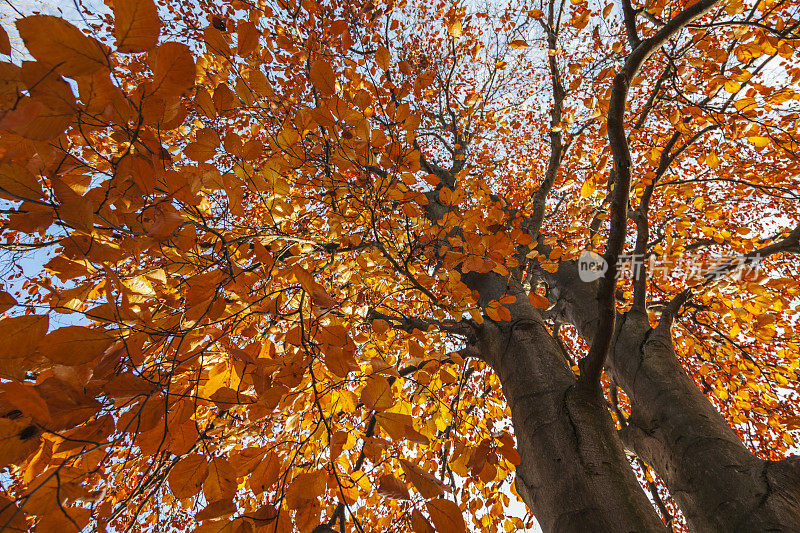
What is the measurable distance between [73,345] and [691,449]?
2930mm

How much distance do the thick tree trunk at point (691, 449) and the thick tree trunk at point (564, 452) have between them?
1.47 feet

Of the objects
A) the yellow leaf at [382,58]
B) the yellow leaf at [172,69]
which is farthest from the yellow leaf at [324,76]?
A: the yellow leaf at [172,69]

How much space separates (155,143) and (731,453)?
327 cm

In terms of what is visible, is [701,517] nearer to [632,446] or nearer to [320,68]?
[632,446]

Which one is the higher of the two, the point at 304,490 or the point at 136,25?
the point at 136,25

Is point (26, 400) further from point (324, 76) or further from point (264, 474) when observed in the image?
point (324, 76)

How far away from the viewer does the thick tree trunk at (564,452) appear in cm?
131

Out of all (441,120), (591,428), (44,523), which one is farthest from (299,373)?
(441,120)

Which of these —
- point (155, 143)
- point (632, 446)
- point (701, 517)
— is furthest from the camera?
point (632, 446)

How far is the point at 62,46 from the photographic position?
88cm

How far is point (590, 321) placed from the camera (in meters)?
3.38

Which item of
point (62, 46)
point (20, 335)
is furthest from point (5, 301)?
point (62, 46)

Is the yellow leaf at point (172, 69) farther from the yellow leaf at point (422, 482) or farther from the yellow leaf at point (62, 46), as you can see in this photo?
the yellow leaf at point (422, 482)

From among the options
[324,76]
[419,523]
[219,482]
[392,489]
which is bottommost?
[419,523]
